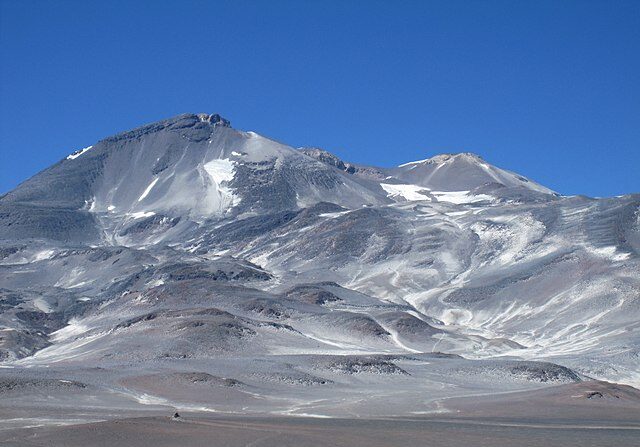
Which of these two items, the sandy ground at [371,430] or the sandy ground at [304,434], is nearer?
the sandy ground at [304,434]

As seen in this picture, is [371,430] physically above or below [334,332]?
below

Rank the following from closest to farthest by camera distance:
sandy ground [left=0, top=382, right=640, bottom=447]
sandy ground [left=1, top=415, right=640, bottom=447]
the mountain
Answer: sandy ground [left=1, top=415, right=640, bottom=447] → sandy ground [left=0, top=382, right=640, bottom=447] → the mountain

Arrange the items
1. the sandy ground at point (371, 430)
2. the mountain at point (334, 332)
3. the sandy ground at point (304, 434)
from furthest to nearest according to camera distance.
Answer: the mountain at point (334, 332) → the sandy ground at point (371, 430) → the sandy ground at point (304, 434)

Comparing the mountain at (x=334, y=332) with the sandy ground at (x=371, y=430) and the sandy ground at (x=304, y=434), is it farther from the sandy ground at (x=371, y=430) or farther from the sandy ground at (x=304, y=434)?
the sandy ground at (x=304, y=434)

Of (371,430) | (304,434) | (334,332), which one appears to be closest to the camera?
(304,434)

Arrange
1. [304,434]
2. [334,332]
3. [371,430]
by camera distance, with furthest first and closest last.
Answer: [334,332]
[371,430]
[304,434]

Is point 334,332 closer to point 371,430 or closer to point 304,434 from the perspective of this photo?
point 371,430

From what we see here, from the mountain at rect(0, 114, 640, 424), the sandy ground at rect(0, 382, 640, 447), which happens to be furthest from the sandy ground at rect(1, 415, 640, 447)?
the mountain at rect(0, 114, 640, 424)

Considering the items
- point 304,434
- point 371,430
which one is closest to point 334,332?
point 371,430

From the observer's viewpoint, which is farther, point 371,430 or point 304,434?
point 371,430

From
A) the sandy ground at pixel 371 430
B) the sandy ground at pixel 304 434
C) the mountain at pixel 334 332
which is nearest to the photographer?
the sandy ground at pixel 304 434

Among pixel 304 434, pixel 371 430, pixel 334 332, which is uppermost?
pixel 334 332

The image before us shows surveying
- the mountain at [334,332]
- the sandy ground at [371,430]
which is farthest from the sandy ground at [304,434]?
the mountain at [334,332]

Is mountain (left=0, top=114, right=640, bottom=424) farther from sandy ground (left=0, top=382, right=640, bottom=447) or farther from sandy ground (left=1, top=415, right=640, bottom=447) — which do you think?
sandy ground (left=1, top=415, right=640, bottom=447)
